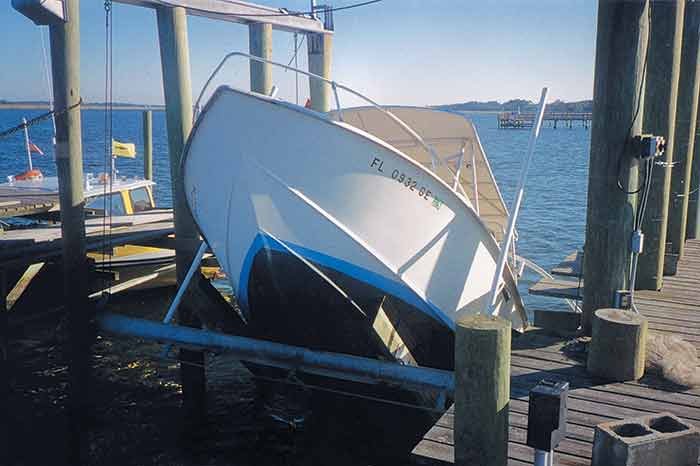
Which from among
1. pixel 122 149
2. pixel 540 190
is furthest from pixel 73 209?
pixel 540 190

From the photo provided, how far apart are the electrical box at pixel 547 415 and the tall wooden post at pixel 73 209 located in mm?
6296

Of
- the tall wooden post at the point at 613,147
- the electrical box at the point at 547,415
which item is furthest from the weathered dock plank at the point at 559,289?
the electrical box at the point at 547,415

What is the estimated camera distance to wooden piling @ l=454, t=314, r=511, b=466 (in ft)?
14.5

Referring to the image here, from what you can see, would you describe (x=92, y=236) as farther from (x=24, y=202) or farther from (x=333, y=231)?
(x=333, y=231)

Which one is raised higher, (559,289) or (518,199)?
(518,199)

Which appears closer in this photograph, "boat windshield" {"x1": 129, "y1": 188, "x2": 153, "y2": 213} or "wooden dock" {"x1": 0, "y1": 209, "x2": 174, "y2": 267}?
"wooden dock" {"x1": 0, "y1": 209, "x2": 174, "y2": 267}

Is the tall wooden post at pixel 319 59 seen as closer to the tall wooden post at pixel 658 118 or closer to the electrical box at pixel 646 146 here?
the tall wooden post at pixel 658 118

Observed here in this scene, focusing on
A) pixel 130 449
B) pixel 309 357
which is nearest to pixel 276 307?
pixel 309 357

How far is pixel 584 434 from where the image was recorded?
5004 mm

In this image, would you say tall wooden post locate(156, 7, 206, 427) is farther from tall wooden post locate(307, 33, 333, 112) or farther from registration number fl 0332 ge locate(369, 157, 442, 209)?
tall wooden post locate(307, 33, 333, 112)

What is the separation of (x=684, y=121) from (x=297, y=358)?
7296 millimetres

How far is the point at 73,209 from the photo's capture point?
340 inches

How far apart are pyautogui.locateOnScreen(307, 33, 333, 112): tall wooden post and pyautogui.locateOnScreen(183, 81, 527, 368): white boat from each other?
741 centimetres

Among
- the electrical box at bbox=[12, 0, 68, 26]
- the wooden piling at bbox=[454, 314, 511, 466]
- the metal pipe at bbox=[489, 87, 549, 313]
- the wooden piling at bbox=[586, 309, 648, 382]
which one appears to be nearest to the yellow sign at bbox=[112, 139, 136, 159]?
the electrical box at bbox=[12, 0, 68, 26]
